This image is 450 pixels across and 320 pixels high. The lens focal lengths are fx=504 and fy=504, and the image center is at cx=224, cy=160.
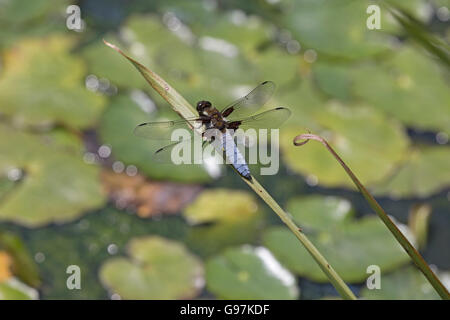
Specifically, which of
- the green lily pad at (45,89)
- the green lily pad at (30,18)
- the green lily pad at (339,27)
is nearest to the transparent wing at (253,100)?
the green lily pad at (45,89)

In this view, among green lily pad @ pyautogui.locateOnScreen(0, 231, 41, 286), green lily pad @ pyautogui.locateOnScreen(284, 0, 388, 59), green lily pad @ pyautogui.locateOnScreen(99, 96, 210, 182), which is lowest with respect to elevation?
green lily pad @ pyautogui.locateOnScreen(0, 231, 41, 286)

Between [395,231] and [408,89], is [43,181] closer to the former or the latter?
[395,231]

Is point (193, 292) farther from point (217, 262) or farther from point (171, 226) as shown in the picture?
point (171, 226)

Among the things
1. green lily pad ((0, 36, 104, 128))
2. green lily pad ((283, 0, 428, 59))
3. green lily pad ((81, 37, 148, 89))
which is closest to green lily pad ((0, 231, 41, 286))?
green lily pad ((0, 36, 104, 128))

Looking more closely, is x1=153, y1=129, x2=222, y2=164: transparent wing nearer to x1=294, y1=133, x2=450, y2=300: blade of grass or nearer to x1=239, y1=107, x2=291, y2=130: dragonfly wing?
A: x1=239, y1=107, x2=291, y2=130: dragonfly wing

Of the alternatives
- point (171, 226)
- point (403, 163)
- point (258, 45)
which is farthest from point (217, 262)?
point (258, 45)

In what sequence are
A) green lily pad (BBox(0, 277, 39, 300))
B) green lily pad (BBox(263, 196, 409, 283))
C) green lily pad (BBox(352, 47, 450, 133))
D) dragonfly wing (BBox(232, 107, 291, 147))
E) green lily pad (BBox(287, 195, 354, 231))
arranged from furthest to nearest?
green lily pad (BBox(352, 47, 450, 133))
green lily pad (BBox(287, 195, 354, 231))
green lily pad (BBox(263, 196, 409, 283))
green lily pad (BBox(0, 277, 39, 300))
dragonfly wing (BBox(232, 107, 291, 147))

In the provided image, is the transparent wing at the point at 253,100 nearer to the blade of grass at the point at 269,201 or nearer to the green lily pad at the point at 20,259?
the blade of grass at the point at 269,201
